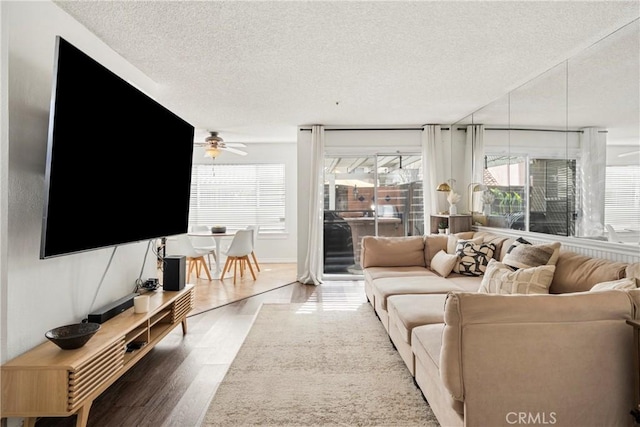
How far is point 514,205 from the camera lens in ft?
12.7

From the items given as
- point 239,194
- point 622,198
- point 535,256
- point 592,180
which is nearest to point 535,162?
point 592,180

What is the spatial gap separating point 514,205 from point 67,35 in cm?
439

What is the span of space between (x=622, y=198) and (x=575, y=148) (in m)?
0.66

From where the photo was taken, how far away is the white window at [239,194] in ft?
24.3

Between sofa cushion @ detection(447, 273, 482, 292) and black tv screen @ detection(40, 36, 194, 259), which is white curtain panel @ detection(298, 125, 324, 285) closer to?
sofa cushion @ detection(447, 273, 482, 292)

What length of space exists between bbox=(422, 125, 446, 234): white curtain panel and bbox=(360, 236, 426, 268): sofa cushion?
1.30 m

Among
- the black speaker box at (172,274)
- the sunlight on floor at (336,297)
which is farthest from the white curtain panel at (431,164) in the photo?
the black speaker box at (172,274)

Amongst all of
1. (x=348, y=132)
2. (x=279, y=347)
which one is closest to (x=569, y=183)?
(x=279, y=347)

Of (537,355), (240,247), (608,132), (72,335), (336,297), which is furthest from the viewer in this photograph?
(240,247)

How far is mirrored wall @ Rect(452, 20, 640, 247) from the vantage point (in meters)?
2.43

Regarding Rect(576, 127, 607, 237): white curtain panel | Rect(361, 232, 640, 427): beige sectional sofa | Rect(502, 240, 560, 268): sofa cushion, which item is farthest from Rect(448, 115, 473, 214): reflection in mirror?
Rect(361, 232, 640, 427): beige sectional sofa

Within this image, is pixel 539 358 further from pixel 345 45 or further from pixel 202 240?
pixel 202 240

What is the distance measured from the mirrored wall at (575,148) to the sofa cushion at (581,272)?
0.32 m

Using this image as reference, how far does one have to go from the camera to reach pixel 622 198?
96.4 inches
